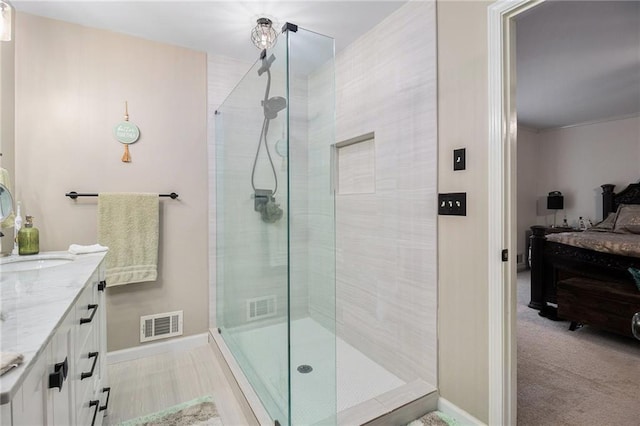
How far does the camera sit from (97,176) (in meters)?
2.13

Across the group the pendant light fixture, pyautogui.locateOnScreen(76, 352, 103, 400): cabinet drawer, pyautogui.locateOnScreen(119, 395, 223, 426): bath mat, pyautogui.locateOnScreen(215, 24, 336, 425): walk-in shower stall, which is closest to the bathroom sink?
pyautogui.locateOnScreen(76, 352, 103, 400): cabinet drawer

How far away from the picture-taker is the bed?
2.49 meters

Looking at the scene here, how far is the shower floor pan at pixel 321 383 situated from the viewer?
1355 mm

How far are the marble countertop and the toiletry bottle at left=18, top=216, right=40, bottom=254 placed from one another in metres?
0.49

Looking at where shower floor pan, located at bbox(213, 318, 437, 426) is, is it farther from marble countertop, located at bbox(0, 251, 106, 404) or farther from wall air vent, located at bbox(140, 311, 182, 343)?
marble countertop, located at bbox(0, 251, 106, 404)

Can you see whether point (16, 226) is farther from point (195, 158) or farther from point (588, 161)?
point (588, 161)

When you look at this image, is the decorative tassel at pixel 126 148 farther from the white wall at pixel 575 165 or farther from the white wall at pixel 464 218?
the white wall at pixel 575 165

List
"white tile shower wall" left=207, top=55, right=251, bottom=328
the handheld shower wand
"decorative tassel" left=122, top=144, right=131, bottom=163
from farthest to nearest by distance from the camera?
"white tile shower wall" left=207, top=55, right=251, bottom=328
"decorative tassel" left=122, top=144, right=131, bottom=163
the handheld shower wand

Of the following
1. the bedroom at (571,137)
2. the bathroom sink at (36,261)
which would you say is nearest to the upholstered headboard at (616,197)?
the bedroom at (571,137)

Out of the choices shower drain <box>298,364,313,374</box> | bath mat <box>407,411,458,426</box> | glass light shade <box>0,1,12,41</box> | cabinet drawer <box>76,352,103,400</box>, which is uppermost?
glass light shade <box>0,1,12,41</box>

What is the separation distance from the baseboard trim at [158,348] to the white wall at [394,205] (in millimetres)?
1138

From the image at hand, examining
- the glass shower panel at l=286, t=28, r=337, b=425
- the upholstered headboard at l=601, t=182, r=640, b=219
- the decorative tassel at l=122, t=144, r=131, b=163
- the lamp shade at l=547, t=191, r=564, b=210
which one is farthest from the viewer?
the lamp shade at l=547, t=191, r=564, b=210

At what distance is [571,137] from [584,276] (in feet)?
11.0

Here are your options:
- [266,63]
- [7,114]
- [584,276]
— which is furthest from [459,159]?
[7,114]
